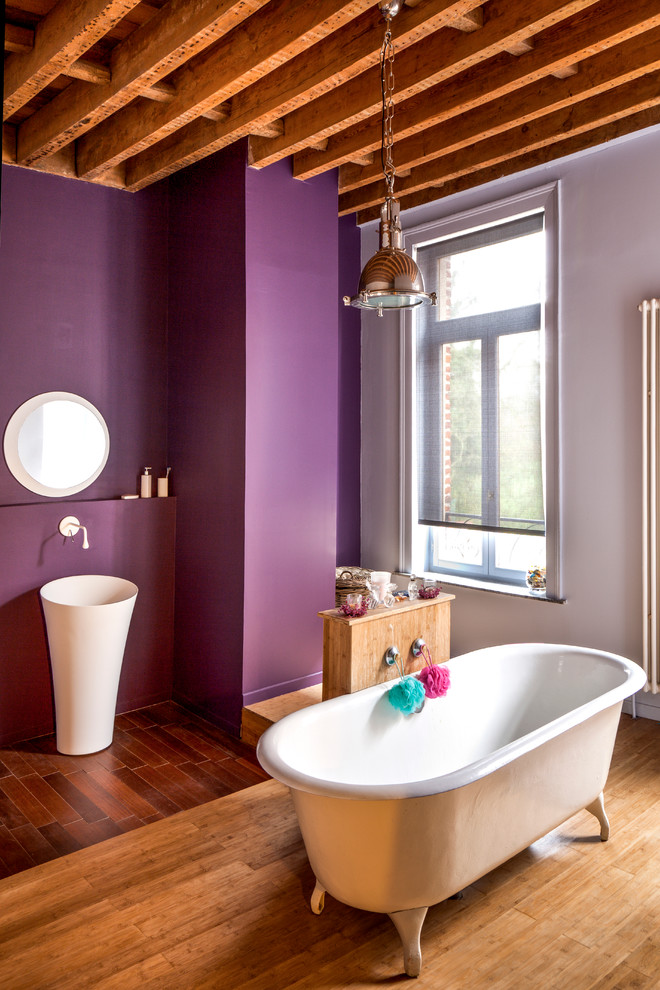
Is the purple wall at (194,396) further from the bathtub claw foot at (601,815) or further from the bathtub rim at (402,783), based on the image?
the bathtub claw foot at (601,815)

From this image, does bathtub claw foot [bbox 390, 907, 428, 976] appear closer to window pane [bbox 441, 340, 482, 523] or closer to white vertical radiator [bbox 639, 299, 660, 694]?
white vertical radiator [bbox 639, 299, 660, 694]

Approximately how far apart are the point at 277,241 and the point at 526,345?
1655 millimetres

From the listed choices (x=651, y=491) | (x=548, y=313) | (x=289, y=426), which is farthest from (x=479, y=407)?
(x=289, y=426)

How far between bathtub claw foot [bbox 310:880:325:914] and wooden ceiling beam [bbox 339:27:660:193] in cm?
340

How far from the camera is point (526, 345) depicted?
449 centimetres

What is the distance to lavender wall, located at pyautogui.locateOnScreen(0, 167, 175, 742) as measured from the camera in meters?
3.82

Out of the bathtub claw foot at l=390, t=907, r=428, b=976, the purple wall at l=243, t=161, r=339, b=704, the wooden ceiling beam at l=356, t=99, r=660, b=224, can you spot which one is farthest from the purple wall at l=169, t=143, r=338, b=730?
the bathtub claw foot at l=390, t=907, r=428, b=976

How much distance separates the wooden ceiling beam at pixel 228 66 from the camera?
2.60 meters

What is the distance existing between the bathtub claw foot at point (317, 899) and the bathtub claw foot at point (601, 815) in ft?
3.74

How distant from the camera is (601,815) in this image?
284 cm

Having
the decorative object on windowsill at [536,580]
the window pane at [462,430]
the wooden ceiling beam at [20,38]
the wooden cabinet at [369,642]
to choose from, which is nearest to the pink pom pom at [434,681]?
the wooden cabinet at [369,642]

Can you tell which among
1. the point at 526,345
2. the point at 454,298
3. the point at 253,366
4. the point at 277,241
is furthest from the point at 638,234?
the point at 253,366

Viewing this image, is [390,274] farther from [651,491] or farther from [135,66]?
[651,491]

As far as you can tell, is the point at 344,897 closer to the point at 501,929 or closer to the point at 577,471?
the point at 501,929
